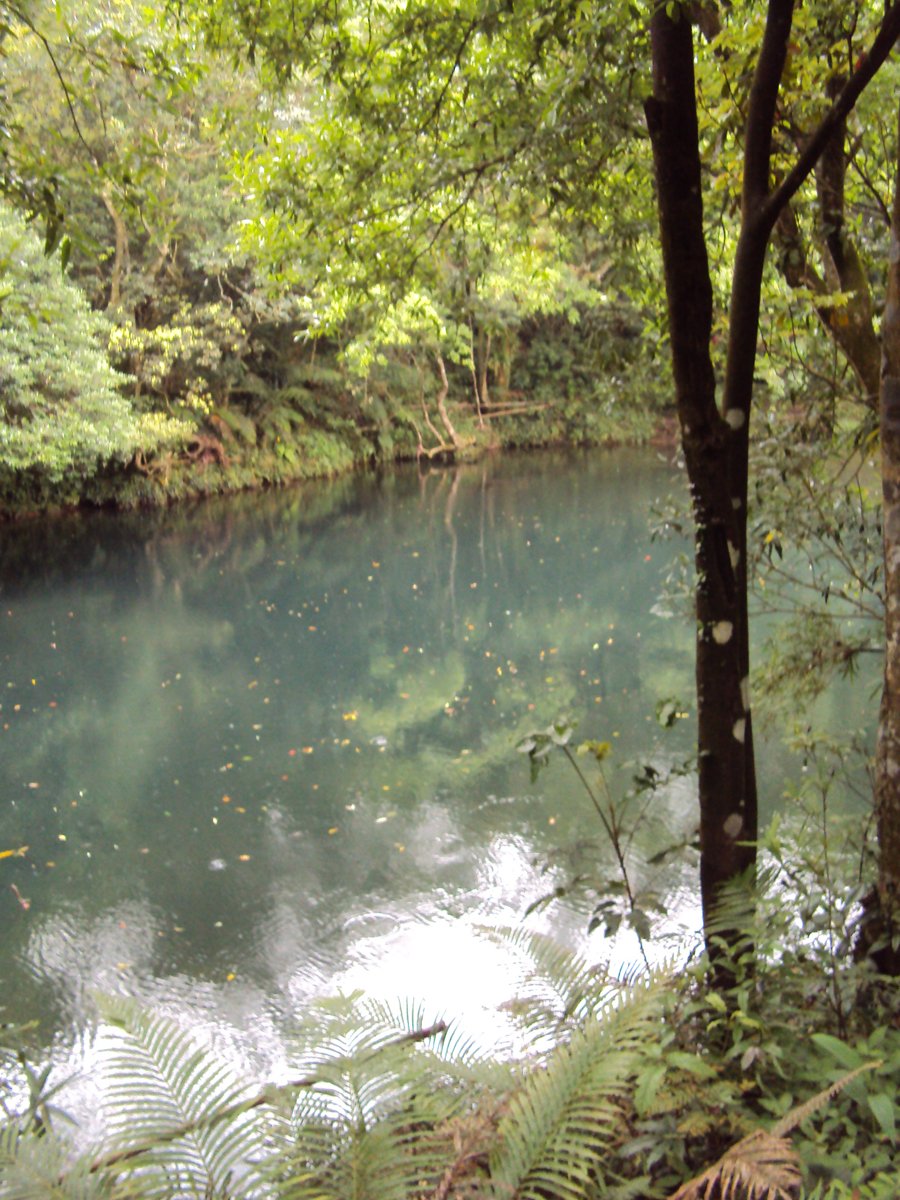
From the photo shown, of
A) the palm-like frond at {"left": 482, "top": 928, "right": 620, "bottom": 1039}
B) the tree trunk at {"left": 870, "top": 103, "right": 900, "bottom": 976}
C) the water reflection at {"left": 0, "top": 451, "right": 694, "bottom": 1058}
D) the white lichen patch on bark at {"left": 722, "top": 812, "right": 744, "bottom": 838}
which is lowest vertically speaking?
the water reflection at {"left": 0, "top": 451, "right": 694, "bottom": 1058}

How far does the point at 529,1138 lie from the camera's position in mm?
1879

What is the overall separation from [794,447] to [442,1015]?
2.89 meters

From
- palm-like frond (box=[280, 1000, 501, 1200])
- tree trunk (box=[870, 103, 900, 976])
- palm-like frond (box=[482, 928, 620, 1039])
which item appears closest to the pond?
palm-like frond (box=[482, 928, 620, 1039])

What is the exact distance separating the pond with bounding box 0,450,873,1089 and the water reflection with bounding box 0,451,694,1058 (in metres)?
0.02

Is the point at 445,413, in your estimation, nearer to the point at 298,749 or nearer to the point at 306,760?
the point at 298,749

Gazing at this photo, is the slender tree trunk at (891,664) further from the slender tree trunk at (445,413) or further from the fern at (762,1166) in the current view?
the slender tree trunk at (445,413)


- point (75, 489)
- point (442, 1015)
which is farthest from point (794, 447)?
point (75, 489)

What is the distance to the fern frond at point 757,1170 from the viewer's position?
165cm

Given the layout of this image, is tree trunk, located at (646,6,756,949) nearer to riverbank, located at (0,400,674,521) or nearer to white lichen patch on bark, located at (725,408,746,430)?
white lichen patch on bark, located at (725,408,746,430)

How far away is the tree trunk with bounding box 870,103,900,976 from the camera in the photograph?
99.7 inches

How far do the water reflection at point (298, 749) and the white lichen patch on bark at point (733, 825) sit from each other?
70 cm

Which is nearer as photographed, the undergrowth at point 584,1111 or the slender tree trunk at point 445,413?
the undergrowth at point 584,1111

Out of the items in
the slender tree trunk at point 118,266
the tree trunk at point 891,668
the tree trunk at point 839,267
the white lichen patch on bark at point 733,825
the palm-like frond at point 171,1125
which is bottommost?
the palm-like frond at point 171,1125

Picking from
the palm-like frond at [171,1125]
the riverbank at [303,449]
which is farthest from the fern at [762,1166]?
the riverbank at [303,449]
